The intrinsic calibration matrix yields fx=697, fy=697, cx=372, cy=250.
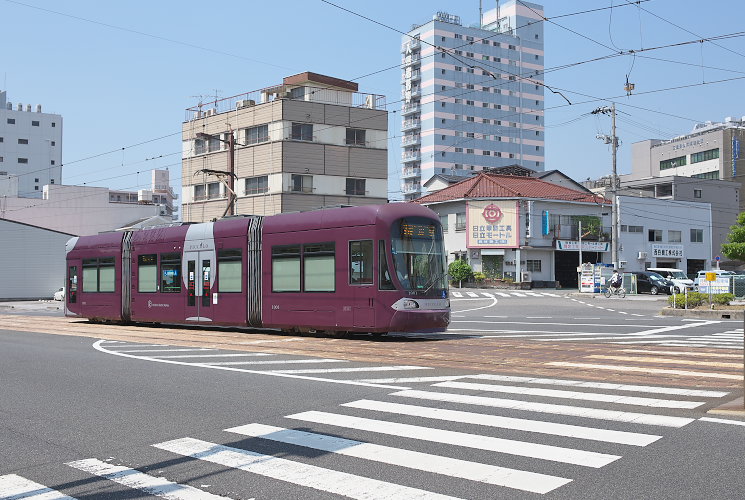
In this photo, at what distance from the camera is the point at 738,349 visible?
13.4 m

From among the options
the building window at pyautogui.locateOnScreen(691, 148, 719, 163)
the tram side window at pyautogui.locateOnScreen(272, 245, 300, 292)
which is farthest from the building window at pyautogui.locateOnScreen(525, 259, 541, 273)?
the building window at pyautogui.locateOnScreen(691, 148, 719, 163)

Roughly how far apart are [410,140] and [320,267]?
97.8 metres

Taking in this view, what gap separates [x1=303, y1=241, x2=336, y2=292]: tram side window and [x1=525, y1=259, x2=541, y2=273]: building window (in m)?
43.5

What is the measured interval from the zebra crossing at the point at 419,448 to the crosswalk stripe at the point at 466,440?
0.01 metres

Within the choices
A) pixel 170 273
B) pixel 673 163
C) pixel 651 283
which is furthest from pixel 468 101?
pixel 170 273

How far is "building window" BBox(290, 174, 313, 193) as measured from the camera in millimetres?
56688

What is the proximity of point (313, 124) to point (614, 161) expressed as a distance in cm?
2510

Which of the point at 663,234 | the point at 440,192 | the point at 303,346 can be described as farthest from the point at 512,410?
the point at 663,234

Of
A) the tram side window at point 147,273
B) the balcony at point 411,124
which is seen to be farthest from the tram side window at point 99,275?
the balcony at point 411,124

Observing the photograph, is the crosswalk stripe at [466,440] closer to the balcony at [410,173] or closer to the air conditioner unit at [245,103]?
the air conditioner unit at [245,103]

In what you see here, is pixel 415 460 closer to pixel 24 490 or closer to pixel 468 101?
pixel 24 490

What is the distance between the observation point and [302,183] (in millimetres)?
57125

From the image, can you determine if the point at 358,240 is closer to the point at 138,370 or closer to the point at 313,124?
the point at 138,370

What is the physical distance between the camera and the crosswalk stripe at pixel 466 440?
5.53 metres
